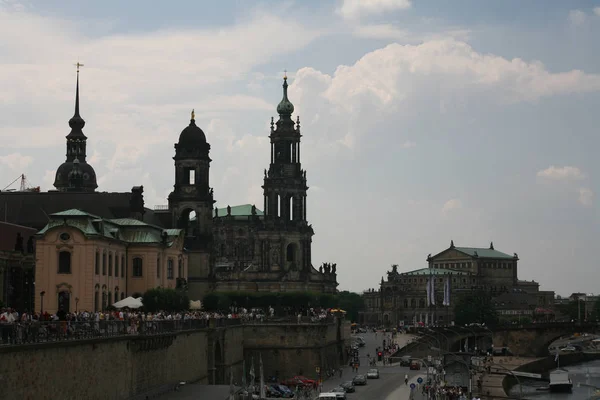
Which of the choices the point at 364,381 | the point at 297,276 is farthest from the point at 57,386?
the point at 297,276

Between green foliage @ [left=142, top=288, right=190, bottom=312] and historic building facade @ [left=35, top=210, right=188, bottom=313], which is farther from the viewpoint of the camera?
green foliage @ [left=142, top=288, right=190, bottom=312]

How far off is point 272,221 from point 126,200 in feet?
151

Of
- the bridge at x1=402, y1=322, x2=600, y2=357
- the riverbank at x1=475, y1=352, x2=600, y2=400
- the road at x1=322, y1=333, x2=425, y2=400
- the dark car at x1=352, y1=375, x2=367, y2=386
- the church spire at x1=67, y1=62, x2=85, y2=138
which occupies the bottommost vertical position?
the riverbank at x1=475, y1=352, x2=600, y2=400

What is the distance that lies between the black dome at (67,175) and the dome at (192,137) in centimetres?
2358

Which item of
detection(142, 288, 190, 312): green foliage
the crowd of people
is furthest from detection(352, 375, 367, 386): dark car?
the crowd of people

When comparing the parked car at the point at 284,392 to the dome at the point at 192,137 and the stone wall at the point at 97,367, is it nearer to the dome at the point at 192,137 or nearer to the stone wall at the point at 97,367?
the stone wall at the point at 97,367

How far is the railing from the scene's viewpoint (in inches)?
1668

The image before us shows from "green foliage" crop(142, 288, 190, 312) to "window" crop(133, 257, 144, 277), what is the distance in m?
3.63

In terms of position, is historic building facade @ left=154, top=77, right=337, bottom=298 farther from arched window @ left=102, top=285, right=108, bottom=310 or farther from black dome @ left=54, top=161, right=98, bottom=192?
arched window @ left=102, top=285, right=108, bottom=310

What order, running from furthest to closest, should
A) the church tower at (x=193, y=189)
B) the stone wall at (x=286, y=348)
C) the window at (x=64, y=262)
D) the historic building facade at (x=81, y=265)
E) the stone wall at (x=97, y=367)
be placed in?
the church tower at (x=193, y=189), the stone wall at (x=286, y=348), the window at (x=64, y=262), the historic building facade at (x=81, y=265), the stone wall at (x=97, y=367)

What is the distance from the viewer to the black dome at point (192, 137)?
11875cm

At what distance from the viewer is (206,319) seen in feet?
262

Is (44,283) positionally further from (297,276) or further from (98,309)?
(297,276)

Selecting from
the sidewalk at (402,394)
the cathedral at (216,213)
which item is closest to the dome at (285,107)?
the cathedral at (216,213)
